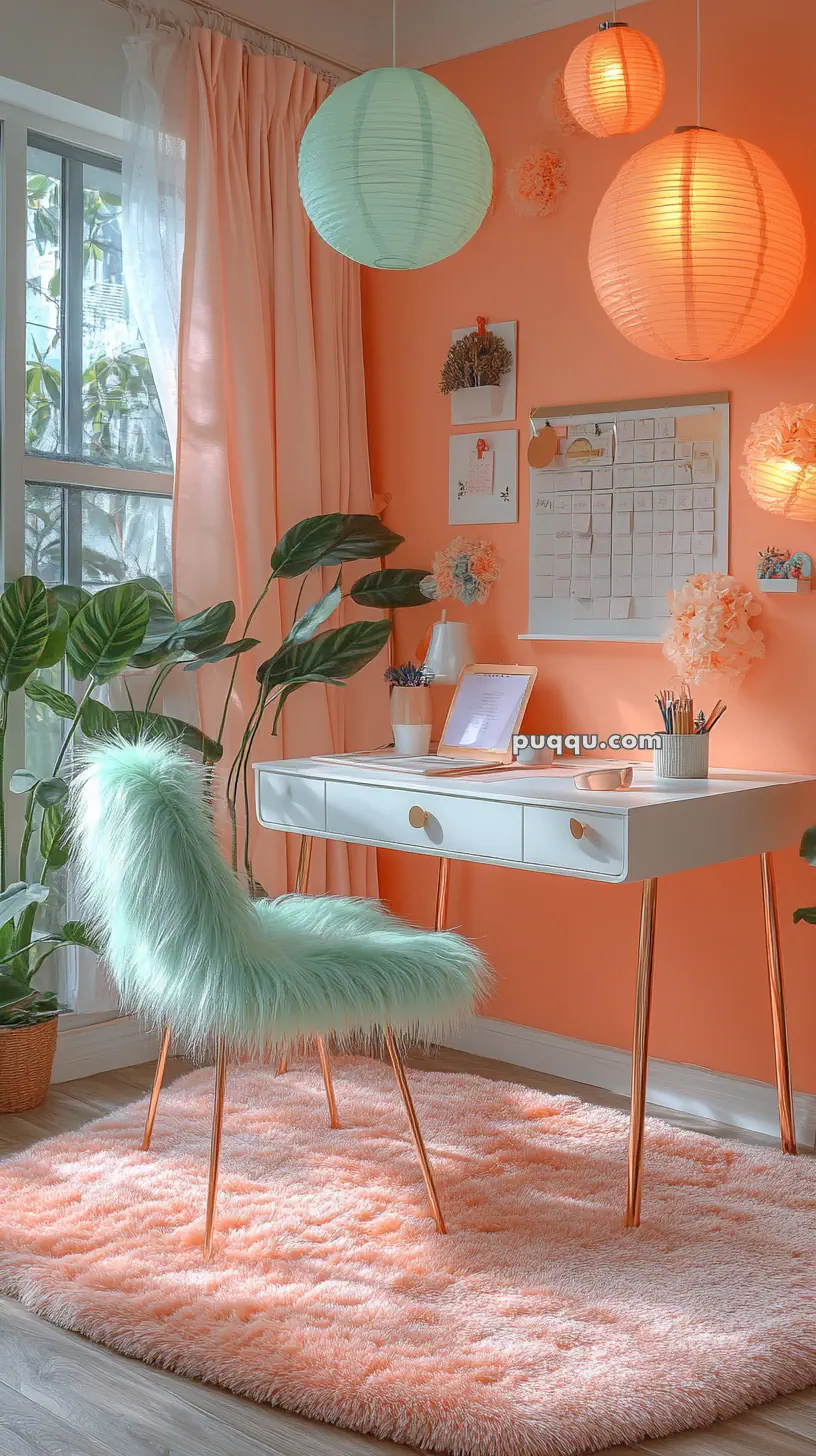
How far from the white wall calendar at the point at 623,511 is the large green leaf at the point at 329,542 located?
1.28 feet

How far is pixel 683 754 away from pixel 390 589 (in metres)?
1.00

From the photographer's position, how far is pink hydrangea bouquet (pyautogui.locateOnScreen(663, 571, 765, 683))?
9.01 feet

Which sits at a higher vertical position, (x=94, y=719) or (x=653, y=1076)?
(x=94, y=719)

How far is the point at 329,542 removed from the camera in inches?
123

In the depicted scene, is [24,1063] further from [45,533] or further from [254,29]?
[254,29]

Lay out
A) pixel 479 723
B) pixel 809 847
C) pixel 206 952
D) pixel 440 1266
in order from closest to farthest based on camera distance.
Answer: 1. pixel 206 952
2. pixel 440 1266
3. pixel 809 847
4. pixel 479 723

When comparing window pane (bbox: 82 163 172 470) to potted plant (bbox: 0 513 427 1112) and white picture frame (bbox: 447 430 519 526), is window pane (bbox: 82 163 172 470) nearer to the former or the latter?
potted plant (bbox: 0 513 427 1112)

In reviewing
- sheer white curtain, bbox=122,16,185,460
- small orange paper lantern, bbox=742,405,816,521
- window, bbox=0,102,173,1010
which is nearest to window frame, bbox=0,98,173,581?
window, bbox=0,102,173,1010

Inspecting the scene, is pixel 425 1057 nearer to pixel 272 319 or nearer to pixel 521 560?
pixel 521 560

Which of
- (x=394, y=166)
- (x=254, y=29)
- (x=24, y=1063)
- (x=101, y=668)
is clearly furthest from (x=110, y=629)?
(x=254, y=29)

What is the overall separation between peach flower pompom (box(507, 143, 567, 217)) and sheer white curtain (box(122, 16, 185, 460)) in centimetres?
81

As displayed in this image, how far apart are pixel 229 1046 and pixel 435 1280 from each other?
0.49 metres

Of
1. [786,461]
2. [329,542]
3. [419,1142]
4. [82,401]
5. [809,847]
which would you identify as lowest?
[419,1142]

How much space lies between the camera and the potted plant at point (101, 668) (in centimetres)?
267
